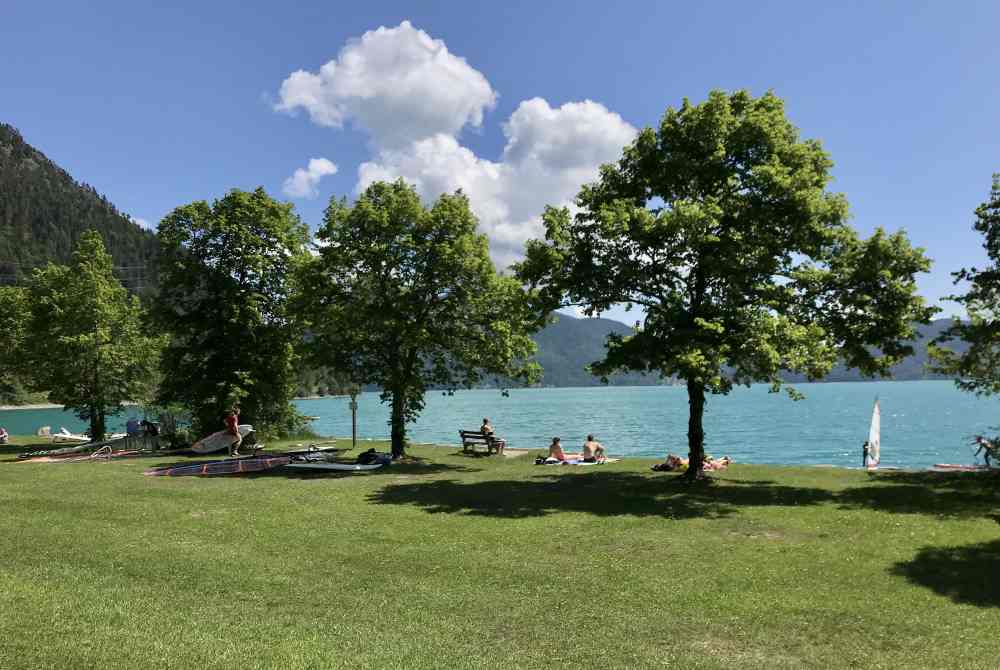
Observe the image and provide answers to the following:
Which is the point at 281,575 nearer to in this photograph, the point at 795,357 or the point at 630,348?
the point at 630,348

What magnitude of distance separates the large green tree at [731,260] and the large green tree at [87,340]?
98.0 feet

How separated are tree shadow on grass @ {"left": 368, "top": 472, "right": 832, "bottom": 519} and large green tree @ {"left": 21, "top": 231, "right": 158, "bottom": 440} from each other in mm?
26788

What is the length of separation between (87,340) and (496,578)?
35.6 metres

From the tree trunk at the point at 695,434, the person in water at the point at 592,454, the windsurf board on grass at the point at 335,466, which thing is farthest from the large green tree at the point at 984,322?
the windsurf board on grass at the point at 335,466

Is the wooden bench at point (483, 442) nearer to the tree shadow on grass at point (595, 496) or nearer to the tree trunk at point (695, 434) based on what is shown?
the tree shadow on grass at point (595, 496)

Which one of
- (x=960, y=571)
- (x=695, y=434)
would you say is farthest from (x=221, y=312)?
(x=960, y=571)

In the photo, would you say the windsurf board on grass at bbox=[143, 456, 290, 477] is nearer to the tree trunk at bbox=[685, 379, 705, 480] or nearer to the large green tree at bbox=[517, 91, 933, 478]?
the large green tree at bbox=[517, 91, 933, 478]

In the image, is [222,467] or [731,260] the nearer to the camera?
[731,260]

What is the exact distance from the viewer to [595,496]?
19.7 meters

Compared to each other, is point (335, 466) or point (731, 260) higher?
point (731, 260)

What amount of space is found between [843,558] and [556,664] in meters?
7.73

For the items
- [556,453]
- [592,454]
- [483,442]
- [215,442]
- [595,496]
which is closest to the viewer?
[595,496]

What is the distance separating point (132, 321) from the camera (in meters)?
42.6

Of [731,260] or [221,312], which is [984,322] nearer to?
[731,260]
